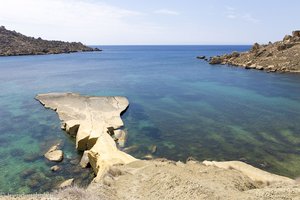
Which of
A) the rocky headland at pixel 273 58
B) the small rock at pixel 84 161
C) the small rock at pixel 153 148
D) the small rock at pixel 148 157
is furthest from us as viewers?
the rocky headland at pixel 273 58

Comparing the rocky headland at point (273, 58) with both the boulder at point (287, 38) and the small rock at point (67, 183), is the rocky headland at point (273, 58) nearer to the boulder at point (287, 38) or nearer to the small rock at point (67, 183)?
the boulder at point (287, 38)

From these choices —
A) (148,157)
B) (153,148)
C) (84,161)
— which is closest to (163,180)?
(148,157)

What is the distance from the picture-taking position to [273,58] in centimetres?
7850

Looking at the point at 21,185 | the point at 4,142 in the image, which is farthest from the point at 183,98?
the point at 21,185

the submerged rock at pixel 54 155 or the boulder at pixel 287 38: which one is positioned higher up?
the boulder at pixel 287 38

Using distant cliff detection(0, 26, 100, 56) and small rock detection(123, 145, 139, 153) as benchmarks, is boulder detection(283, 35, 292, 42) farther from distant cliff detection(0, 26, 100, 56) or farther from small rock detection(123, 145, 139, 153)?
distant cliff detection(0, 26, 100, 56)

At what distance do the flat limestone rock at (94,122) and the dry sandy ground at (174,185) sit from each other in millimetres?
2364

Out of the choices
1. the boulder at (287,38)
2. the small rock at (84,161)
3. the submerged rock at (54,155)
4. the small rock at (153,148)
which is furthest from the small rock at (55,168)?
the boulder at (287,38)

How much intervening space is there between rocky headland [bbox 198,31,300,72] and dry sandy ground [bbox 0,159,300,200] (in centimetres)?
6225

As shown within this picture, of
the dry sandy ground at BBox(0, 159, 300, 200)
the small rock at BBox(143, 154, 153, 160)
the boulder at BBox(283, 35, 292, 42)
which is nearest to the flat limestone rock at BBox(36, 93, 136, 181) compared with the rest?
the dry sandy ground at BBox(0, 159, 300, 200)

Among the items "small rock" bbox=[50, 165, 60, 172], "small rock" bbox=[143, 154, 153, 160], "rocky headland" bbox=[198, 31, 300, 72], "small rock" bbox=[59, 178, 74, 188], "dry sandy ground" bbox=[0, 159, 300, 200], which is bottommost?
"small rock" bbox=[50, 165, 60, 172]

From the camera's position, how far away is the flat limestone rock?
19.8 metres

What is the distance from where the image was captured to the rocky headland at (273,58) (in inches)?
2827

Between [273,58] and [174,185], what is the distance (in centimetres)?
7445
